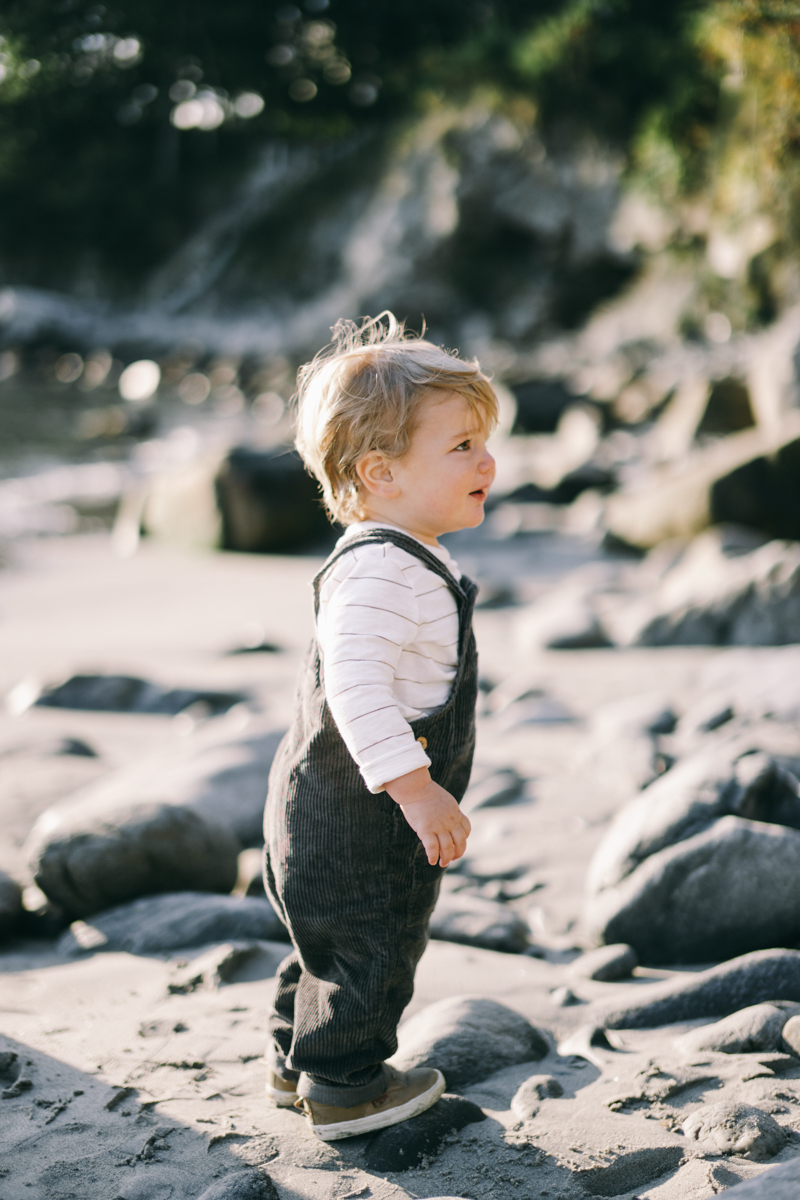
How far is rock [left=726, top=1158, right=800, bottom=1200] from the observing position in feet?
4.19

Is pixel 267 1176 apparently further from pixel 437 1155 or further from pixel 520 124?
pixel 520 124

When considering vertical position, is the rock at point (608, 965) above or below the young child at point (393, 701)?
below

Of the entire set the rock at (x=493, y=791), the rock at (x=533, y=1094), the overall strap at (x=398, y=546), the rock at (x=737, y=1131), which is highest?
the overall strap at (x=398, y=546)

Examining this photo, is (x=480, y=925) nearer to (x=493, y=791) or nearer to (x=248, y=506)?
(x=493, y=791)

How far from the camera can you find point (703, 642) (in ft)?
15.9

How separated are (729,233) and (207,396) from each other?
12.1 meters

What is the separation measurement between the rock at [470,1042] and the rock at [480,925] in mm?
407

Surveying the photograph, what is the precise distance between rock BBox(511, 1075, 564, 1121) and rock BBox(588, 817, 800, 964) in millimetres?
579

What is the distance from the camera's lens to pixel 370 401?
181 cm

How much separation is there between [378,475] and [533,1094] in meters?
1.20

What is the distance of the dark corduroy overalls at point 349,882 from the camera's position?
1.79 metres

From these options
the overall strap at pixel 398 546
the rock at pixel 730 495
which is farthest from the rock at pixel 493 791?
the rock at pixel 730 495

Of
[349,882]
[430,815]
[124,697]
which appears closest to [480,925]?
[349,882]

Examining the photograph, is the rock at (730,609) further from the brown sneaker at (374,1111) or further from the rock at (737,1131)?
the brown sneaker at (374,1111)
